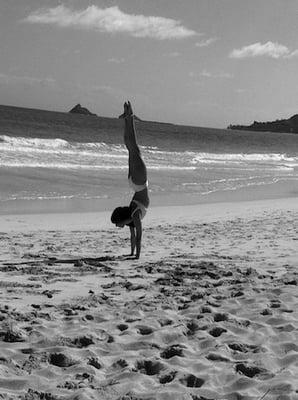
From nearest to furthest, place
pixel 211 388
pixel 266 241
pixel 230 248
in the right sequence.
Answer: pixel 211 388
pixel 230 248
pixel 266 241

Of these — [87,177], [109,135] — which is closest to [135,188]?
[87,177]

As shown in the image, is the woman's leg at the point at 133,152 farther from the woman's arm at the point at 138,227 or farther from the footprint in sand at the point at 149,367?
the footprint in sand at the point at 149,367

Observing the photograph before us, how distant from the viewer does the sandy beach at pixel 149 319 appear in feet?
12.0

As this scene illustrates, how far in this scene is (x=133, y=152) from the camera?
781 centimetres

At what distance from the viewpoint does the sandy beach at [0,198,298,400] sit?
3650 millimetres

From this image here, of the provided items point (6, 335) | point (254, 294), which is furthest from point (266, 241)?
point (6, 335)

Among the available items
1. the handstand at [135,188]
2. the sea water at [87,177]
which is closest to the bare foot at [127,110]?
the handstand at [135,188]

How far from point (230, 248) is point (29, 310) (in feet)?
15.2

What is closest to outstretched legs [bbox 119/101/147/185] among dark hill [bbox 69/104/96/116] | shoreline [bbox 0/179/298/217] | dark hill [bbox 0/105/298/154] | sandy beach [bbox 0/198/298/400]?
sandy beach [bbox 0/198/298/400]

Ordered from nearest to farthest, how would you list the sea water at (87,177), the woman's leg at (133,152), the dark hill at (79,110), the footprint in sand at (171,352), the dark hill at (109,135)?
1. the footprint in sand at (171,352)
2. the woman's leg at (133,152)
3. the sea water at (87,177)
4. the dark hill at (109,135)
5. the dark hill at (79,110)

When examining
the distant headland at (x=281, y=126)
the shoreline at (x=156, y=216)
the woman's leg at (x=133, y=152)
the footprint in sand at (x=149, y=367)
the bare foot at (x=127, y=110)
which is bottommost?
the footprint in sand at (x=149, y=367)

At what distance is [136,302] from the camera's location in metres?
5.58

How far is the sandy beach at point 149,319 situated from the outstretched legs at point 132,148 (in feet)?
3.89

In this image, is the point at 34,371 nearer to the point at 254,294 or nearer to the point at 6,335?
the point at 6,335
